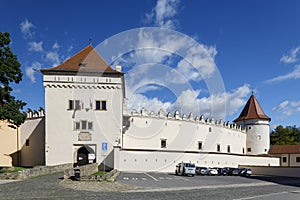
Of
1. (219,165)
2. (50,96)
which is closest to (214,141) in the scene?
(219,165)

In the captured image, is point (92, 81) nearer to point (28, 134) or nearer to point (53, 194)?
point (28, 134)

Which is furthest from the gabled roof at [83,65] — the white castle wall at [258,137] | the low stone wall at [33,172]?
the white castle wall at [258,137]

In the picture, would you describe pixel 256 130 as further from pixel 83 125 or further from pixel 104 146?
pixel 83 125

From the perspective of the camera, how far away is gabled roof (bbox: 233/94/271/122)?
52034 mm

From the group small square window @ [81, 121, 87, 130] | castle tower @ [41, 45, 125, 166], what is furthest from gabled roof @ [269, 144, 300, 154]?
small square window @ [81, 121, 87, 130]

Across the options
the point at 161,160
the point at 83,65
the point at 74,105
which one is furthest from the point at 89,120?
the point at 161,160

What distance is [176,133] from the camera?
38.9 m

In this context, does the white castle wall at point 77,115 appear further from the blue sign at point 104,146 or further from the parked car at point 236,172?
the parked car at point 236,172

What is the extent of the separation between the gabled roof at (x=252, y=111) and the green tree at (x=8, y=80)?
136 feet

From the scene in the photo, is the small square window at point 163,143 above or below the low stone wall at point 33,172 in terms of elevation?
below

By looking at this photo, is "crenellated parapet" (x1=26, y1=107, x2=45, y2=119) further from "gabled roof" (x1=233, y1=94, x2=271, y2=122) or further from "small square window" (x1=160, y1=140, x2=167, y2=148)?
"gabled roof" (x1=233, y1=94, x2=271, y2=122)

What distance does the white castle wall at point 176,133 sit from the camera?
116 ft

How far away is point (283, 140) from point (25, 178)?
186 ft

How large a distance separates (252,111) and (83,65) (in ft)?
117
